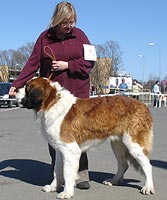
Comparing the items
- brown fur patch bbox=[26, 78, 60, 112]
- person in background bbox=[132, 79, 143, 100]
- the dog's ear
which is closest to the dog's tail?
brown fur patch bbox=[26, 78, 60, 112]

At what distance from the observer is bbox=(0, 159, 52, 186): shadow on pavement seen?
6609 millimetres

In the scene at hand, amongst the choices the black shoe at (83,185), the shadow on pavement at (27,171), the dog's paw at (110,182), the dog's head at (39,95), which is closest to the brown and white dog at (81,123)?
the dog's head at (39,95)

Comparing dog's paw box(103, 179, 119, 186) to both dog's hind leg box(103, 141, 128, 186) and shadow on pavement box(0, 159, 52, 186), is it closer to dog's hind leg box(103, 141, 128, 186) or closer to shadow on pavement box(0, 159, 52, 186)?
dog's hind leg box(103, 141, 128, 186)

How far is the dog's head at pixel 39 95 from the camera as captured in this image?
5.43 metres

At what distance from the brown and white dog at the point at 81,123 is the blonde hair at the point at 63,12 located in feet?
3.01

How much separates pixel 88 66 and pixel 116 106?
865mm

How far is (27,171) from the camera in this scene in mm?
7176

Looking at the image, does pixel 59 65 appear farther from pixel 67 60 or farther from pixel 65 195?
pixel 65 195

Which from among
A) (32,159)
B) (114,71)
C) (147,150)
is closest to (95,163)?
(32,159)

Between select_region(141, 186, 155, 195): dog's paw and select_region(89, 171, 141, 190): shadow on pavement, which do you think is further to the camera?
select_region(89, 171, 141, 190): shadow on pavement

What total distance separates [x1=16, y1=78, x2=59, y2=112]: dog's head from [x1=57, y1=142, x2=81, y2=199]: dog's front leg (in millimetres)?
608

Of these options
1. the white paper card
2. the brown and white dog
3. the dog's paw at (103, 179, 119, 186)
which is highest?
the white paper card

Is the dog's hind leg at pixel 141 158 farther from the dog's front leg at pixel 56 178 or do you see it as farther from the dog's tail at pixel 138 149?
the dog's front leg at pixel 56 178

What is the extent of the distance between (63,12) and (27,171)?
9.34 ft
